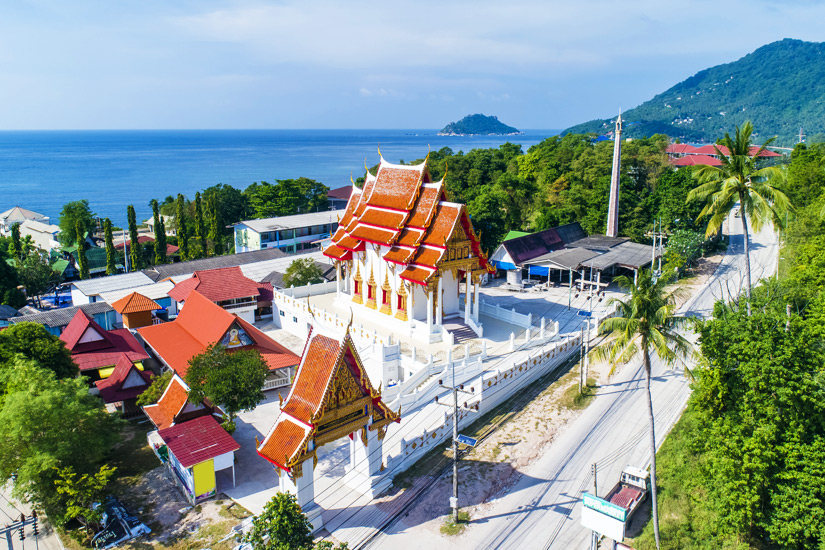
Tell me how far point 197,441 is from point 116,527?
12.9 feet

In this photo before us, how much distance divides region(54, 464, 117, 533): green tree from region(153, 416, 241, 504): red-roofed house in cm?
260

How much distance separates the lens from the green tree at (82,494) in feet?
66.2

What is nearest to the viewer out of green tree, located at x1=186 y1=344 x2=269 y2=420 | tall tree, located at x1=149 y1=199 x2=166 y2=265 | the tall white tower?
green tree, located at x1=186 y1=344 x2=269 y2=420

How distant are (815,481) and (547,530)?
8483 millimetres

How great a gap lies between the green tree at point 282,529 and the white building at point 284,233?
50766 mm

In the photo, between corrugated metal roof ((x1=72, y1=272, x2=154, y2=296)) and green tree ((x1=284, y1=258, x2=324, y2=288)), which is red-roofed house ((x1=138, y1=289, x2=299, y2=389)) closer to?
green tree ((x1=284, y1=258, x2=324, y2=288))

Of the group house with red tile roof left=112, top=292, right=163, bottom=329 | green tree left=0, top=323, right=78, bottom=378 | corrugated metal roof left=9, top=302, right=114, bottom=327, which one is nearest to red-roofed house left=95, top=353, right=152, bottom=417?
green tree left=0, top=323, right=78, bottom=378

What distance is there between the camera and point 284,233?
68688mm

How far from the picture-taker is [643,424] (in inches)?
1051

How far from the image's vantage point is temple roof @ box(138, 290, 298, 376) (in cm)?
3198

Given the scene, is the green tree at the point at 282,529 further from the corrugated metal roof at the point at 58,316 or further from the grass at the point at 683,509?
the corrugated metal roof at the point at 58,316

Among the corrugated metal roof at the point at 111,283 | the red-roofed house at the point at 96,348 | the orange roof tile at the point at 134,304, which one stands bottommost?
the red-roofed house at the point at 96,348

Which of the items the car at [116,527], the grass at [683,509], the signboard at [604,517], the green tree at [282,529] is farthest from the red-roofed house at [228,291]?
the signboard at [604,517]

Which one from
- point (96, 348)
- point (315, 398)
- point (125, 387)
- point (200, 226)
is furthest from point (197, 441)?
point (200, 226)
